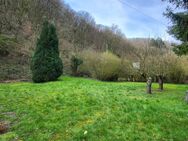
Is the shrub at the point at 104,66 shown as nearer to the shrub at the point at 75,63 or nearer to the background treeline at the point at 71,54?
the background treeline at the point at 71,54

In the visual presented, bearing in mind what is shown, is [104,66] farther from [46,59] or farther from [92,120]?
[92,120]

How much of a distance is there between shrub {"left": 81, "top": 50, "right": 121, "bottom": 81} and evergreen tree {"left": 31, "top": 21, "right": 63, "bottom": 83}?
26.7ft

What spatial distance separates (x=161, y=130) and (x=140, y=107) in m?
1.84

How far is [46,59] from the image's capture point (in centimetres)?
1953

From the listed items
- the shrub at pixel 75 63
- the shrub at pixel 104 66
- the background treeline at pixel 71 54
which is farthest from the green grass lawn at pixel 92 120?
the shrub at pixel 75 63

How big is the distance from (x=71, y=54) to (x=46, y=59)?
14251 mm

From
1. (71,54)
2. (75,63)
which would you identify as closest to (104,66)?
(75,63)

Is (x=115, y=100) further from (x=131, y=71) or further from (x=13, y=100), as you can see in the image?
(x=131, y=71)

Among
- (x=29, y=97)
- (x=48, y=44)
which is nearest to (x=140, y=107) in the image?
(x=29, y=97)

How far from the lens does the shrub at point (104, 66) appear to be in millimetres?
27734

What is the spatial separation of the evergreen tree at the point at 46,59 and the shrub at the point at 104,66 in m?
8.14

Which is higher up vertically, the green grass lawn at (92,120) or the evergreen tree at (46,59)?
the evergreen tree at (46,59)

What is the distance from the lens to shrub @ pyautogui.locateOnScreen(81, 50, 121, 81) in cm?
2773

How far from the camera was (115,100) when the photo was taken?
1008 cm
